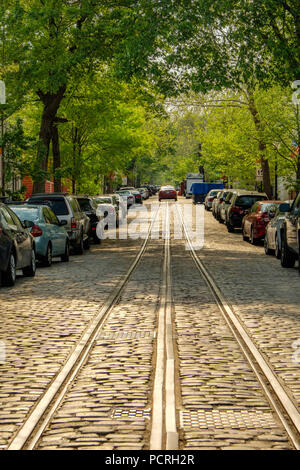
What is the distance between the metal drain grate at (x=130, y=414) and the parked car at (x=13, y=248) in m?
8.32

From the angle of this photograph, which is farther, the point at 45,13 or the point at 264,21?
the point at 45,13

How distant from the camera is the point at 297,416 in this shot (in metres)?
5.87

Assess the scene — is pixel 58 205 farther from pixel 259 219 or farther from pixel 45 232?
pixel 259 219

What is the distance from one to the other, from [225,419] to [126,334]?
387 cm

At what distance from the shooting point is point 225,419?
5766 mm

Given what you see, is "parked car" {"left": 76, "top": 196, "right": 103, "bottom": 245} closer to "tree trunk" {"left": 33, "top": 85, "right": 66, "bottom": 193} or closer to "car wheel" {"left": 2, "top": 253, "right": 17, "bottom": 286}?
"tree trunk" {"left": 33, "top": 85, "right": 66, "bottom": 193}

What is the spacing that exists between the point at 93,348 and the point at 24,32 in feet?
70.0

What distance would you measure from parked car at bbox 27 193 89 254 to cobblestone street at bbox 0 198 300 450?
17.3ft

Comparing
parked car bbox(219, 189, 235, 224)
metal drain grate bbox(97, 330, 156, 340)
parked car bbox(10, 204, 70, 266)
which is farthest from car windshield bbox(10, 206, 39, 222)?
parked car bbox(219, 189, 235, 224)

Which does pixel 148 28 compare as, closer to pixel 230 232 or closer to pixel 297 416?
pixel 230 232

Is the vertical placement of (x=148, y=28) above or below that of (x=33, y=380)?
above

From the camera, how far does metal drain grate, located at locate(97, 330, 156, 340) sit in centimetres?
935

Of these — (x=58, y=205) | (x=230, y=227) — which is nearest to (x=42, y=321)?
(x=58, y=205)
